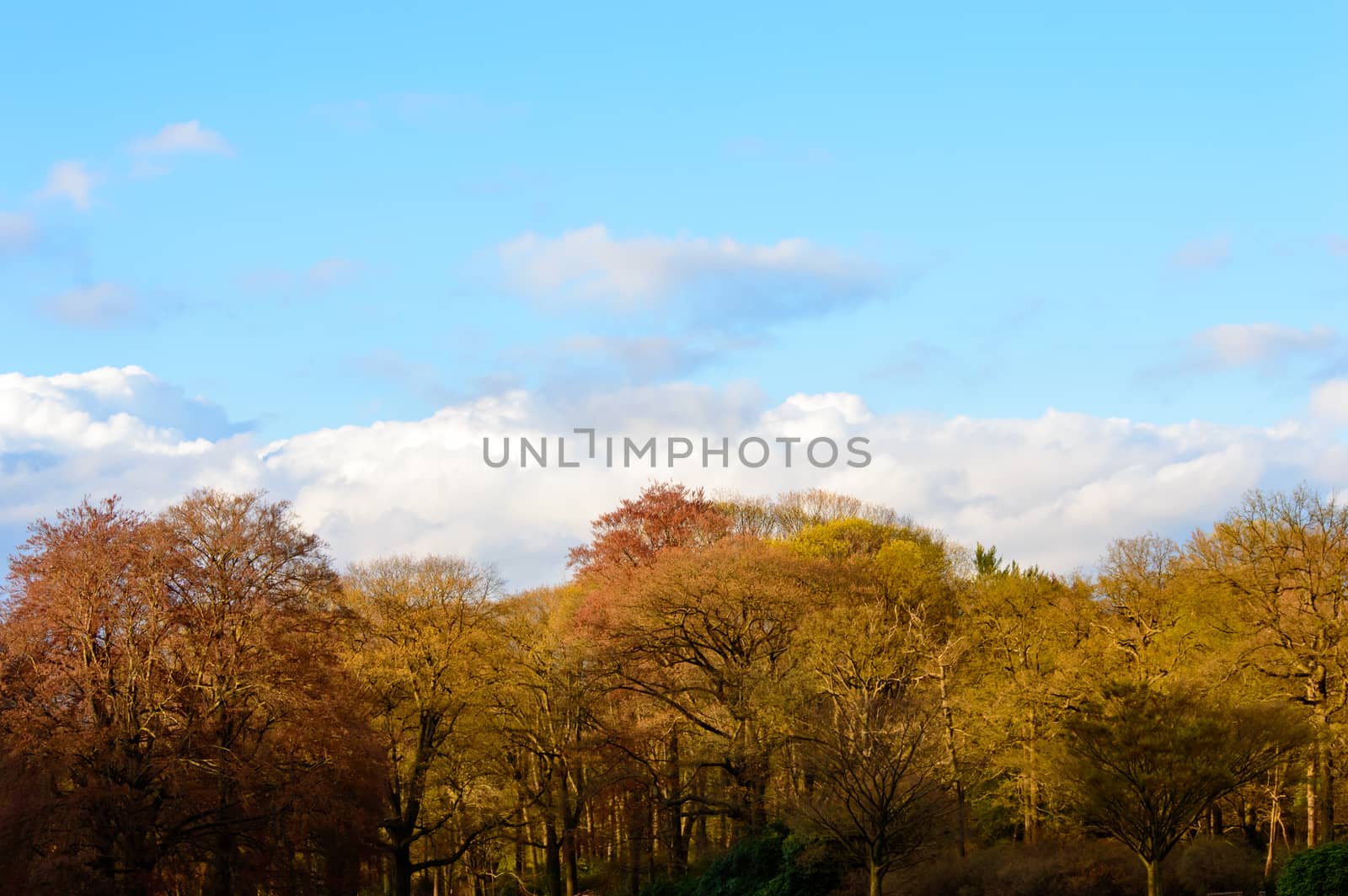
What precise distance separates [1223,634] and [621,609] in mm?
22815

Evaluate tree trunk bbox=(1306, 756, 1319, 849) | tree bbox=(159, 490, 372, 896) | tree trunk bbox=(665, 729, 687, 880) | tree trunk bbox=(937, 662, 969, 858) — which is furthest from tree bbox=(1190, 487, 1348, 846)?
tree bbox=(159, 490, 372, 896)

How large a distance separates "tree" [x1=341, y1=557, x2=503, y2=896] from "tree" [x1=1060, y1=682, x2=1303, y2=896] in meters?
27.7

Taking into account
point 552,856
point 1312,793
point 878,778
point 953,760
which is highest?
point 953,760

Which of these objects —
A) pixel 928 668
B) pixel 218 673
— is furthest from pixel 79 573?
pixel 928 668

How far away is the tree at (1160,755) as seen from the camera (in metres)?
35.7

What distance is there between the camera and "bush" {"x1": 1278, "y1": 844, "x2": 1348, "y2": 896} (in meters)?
32.8

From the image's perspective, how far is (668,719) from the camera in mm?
51125

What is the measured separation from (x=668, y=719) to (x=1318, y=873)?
975 inches

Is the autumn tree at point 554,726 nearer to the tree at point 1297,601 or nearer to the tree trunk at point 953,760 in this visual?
the tree trunk at point 953,760

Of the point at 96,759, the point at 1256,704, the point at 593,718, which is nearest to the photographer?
the point at 1256,704

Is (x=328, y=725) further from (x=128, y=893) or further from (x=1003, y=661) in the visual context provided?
(x=1003, y=661)

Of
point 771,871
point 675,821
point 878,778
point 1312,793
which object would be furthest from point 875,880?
point 675,821

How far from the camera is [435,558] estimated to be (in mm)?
61625

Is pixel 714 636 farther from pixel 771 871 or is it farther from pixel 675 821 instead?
pixel 771 871
